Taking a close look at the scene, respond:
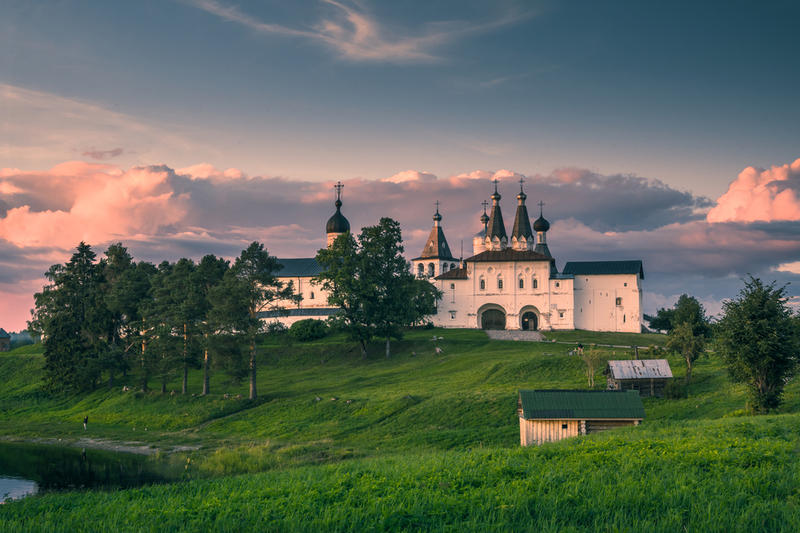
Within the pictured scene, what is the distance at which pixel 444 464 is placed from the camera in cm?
2006

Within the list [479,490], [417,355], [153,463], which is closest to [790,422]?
[479,490]

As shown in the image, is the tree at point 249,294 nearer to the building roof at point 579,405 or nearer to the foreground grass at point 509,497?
the building roof at point 579,405

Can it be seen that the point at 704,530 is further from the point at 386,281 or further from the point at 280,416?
the point at 386,281

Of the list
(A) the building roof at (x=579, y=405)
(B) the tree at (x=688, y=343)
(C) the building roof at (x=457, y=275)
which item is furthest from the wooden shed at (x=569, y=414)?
(C) the building roof at (x=457, y=275)

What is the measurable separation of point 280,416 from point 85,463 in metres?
12.8

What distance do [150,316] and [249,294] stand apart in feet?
43.3

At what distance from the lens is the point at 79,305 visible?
63312 mm

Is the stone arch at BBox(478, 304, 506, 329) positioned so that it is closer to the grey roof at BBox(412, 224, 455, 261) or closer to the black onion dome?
the grey roof at BBox(412, 224, 455, 261)

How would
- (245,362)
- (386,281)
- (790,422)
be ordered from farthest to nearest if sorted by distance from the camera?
1. (386,281)
2. (245,362)
3. (790,422)

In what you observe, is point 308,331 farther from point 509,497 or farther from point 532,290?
point 509,497

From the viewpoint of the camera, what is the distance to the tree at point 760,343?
105ft

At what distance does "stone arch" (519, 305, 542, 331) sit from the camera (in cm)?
8956

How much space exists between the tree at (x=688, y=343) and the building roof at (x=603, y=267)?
43.3m

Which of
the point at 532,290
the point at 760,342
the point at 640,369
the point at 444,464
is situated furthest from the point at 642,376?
the point at 532,290
